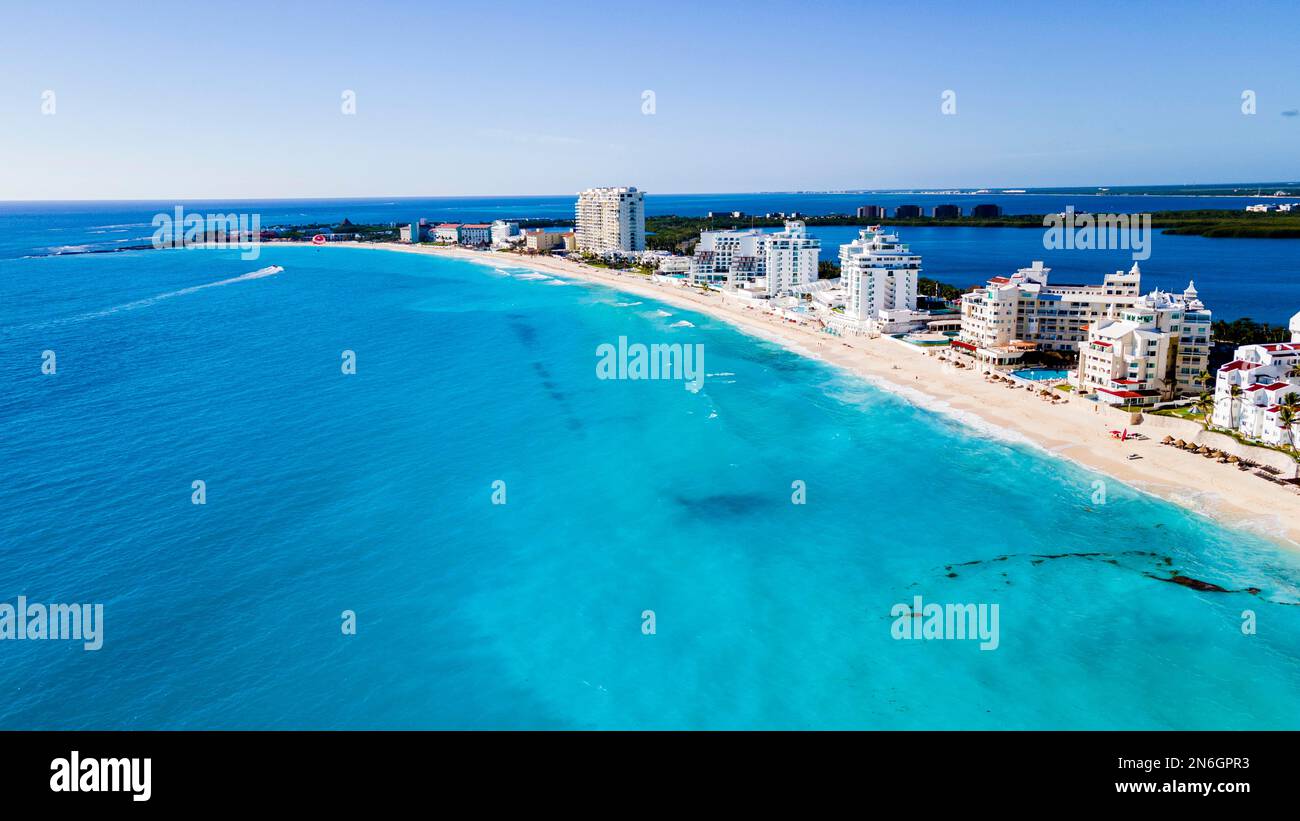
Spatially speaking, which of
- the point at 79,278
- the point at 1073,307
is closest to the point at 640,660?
the point at 1073,307

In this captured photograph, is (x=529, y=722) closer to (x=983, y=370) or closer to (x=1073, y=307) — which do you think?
(x=983, y=370)

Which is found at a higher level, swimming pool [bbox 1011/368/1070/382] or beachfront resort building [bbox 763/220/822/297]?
beachfront resort building [bbox 763/220/822/297]

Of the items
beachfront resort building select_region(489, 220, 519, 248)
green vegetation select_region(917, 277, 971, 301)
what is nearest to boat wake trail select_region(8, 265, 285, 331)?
beachfront resort building select_region(489, 220, 519, 248)

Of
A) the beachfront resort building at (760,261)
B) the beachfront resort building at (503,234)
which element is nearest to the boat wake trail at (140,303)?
the beachfront resort building at (503,234)

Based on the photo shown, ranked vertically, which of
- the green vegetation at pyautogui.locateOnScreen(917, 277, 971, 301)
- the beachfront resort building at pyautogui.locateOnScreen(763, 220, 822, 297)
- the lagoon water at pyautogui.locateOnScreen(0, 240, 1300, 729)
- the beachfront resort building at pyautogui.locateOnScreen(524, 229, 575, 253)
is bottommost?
the lagoon water at pyautogui.locateOnScreen(0, 240, 1300, 729)

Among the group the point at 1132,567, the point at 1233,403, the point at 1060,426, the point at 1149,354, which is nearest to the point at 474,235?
the point at 1149,354

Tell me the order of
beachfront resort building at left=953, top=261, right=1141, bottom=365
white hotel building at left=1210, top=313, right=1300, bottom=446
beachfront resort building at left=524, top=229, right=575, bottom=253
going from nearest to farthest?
1. white hotel building at left=1210, top=313, right=1300, bottom=446
2. beachfront resort building at left=953, top=261, right=1141, bottom=365
3. beachfront resort building at left=524, top=229, right=575, bottom=253

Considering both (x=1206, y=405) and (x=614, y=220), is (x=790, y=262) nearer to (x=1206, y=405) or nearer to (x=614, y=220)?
(x=1206, y=405)

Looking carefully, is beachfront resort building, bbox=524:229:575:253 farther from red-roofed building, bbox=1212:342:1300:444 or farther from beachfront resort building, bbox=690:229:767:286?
red-roofed building, bbox=1212:342:1300:444
